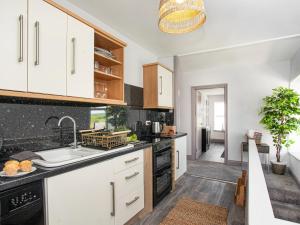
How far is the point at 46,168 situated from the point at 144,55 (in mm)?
2627

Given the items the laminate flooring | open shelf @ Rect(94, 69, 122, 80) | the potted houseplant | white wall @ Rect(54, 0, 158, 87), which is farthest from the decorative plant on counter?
the potted houseplant

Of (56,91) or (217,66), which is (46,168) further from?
(217,66)

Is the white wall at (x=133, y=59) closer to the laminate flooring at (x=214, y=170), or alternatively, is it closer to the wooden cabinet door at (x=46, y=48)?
the wooden cabinet door at (x=46, y=48)

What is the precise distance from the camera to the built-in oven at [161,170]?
2209 mm

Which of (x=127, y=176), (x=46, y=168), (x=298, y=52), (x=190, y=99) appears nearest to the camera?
(x=46, y=168)

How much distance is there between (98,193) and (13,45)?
1260 mm

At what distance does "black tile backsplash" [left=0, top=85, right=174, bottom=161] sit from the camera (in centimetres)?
138

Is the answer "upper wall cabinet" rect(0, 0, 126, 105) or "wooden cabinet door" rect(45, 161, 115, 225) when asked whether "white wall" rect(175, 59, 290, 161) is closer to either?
"upper wall cabinet" rect(0, 0, 126, 105)

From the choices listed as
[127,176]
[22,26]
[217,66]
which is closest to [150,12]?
[22,26]

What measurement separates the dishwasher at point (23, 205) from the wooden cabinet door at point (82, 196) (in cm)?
5

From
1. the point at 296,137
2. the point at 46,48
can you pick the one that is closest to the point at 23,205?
the point at 46,48

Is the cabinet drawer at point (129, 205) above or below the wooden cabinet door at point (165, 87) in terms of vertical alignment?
below

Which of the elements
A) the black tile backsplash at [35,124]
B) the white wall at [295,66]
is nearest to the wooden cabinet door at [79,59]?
the black tile backsplash at [35,124]

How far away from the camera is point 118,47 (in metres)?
2.17
